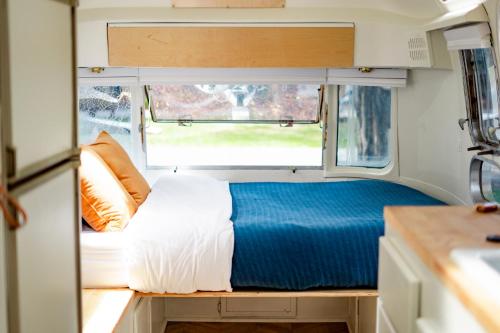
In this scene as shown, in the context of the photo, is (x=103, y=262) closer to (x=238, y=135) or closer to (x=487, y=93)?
(x=238, y=135)

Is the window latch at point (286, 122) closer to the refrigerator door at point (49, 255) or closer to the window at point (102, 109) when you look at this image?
the window at point (102, 109)

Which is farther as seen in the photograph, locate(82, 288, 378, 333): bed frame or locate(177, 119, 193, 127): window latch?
locate(177, 119, 193, 127): window latch

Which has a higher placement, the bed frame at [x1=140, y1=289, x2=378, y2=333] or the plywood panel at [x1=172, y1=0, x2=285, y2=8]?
the plywood panel at [x1=172, y1=0, x2=285, y2=8]

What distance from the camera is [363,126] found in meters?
4.69

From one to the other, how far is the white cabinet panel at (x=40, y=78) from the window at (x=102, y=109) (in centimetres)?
261

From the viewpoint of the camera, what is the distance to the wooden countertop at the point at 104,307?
2.65 metres

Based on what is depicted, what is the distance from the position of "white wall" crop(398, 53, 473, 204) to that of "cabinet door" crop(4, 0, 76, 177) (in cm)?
258

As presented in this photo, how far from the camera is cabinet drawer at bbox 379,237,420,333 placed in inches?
70.2

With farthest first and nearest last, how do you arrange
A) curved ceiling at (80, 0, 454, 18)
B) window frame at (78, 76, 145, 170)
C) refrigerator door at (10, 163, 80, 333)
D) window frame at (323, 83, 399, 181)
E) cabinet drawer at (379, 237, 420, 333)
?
window frame at (323, 83, 399, 181)
window frame at (78, 76, 145, 170)
curved ceiling at (80, 0, 454, 18)
cabinet drawer at (379, 237, 420, 333)
refrigerator door at (10, 163, 80, 333)

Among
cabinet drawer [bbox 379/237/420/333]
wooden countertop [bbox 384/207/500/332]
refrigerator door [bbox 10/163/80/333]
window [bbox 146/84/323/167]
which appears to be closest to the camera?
wooden countertop [bbox 384/207/500/332]

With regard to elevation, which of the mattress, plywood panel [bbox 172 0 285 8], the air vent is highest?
plywood panel [bbox 172 0 285 8]

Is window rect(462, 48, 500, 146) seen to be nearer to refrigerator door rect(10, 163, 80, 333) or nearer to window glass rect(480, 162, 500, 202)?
window glass rect(480, 162, 500, 202)

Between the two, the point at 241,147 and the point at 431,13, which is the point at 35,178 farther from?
the point at 241,147

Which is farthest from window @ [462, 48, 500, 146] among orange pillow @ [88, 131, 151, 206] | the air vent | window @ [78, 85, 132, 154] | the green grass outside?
window @ [78, 85, 132, 154]
